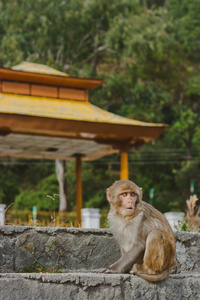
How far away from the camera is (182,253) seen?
501cm

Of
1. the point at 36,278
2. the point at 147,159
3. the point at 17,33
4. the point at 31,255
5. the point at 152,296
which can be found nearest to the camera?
the point at 36,278

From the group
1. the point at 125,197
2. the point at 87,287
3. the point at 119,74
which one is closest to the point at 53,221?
the point at 125,197

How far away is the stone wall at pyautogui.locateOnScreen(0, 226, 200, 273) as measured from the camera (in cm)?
442

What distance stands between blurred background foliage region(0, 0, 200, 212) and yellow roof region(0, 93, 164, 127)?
534 inches

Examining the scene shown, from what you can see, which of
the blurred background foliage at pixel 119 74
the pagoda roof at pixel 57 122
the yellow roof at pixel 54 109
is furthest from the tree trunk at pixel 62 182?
the yellow roof at pixel 54 109

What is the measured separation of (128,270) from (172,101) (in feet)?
92.3

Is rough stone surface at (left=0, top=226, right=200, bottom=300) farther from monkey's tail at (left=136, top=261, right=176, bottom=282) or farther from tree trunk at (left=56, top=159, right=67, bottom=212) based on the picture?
tree trunk at (left=56, top=159, right=67, bottom=212)

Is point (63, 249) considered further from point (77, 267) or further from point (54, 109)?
point (54, 109)

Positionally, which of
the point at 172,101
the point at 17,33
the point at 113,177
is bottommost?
the point at 113,177

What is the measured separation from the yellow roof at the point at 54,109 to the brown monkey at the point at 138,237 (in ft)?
24.0

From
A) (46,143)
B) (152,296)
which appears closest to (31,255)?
(152,296)

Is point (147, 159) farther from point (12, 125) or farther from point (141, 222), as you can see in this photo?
point (141, 222)

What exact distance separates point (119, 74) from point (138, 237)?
2587 centimetres

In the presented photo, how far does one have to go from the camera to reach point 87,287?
3510 millimetres
